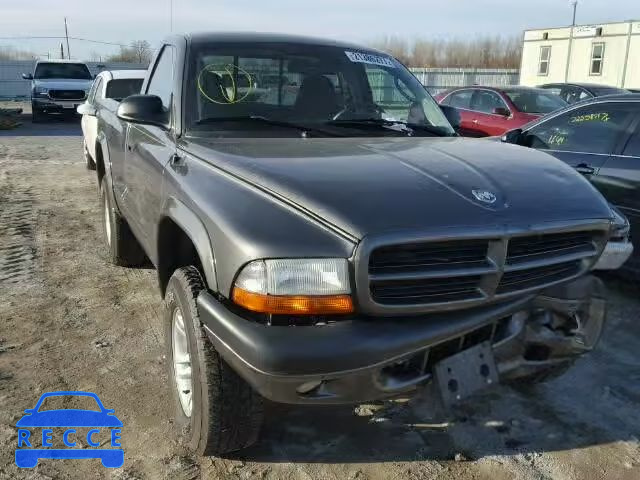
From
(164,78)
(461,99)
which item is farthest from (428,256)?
(461,99)

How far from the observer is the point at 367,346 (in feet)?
7.17

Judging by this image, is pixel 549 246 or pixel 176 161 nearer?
pixel 549 246

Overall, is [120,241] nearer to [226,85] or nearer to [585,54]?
[226,85]

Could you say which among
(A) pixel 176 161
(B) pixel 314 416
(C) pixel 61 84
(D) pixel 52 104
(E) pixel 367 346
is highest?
(A) pixel 176 161

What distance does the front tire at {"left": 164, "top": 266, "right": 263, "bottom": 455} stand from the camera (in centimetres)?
250

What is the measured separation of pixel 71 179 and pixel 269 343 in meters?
8.83

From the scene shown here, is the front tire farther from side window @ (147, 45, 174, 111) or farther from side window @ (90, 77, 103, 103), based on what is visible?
side window @ (90, 77, 103, 103)

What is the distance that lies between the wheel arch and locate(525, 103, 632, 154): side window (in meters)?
3.57

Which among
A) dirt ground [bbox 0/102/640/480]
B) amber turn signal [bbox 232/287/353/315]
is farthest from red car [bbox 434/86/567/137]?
amber turn signal [bbox 232/287/353/315]

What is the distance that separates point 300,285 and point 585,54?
3342cm

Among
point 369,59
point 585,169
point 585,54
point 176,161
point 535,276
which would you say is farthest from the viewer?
point 585,54

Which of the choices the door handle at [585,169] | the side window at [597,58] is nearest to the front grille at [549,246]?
the door handle at [585,169]

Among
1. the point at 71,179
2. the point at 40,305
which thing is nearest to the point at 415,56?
the point at 71,179

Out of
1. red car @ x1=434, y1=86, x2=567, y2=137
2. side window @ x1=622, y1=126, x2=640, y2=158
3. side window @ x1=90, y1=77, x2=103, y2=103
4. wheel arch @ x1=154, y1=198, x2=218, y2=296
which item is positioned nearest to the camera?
wheel arch @ x1=154, y1=198, x2=218, y2=296
